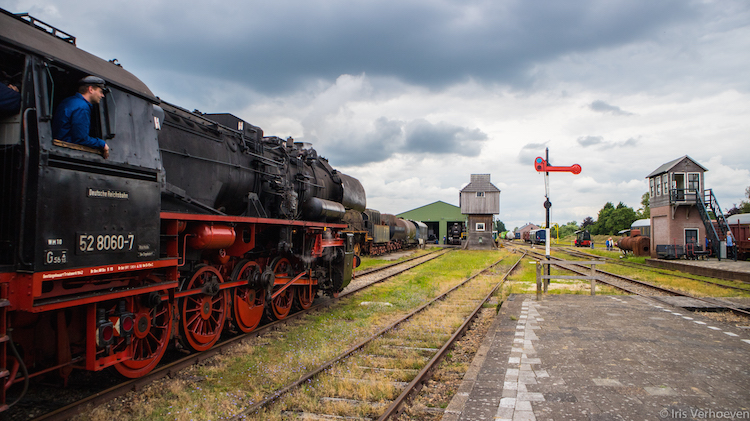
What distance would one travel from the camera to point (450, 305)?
1057 centimetres

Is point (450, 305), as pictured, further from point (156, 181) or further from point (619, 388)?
point (156, 181)

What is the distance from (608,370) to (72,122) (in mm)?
6681

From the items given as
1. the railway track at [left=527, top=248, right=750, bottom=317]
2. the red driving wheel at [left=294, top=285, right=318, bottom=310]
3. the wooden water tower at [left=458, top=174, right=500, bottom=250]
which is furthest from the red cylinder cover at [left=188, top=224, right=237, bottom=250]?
the wooden water tower at [left=458, top=174, right=500, bottom=250]

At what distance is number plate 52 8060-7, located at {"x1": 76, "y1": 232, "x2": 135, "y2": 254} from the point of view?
12.3 feet

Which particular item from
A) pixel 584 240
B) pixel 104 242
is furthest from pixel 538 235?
pixel 104 242

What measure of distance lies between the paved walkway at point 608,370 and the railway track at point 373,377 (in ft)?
2.15

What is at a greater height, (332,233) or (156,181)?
(156,181)

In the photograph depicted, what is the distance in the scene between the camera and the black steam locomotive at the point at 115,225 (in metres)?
3.40

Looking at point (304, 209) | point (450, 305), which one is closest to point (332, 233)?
point (304, 209)

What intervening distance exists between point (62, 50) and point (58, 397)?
3.70 meters

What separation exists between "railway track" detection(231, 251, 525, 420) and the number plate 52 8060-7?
210cm

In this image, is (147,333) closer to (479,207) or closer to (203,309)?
(203,309)

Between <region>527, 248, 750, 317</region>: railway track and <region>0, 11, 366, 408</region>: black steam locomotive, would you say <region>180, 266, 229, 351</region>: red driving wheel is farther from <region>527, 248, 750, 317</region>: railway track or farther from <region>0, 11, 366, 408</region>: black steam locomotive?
<region>527, 248, 750, 317</region>: railway track

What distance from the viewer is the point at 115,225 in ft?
13.5
